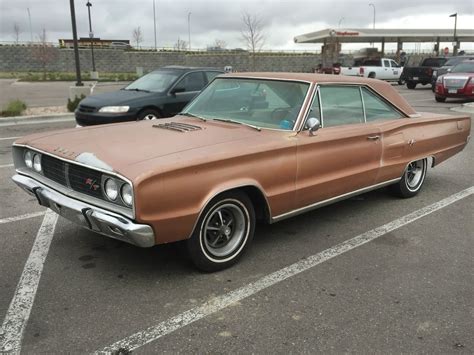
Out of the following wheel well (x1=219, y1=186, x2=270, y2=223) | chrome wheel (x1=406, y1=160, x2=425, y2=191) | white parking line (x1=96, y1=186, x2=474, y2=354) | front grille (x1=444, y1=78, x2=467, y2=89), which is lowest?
white parking line (x1=96, y1=186, x2=474, y2=354)

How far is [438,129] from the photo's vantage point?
5.90 metres

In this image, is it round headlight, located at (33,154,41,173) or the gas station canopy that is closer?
round headlight, located at (33,154,41,173)

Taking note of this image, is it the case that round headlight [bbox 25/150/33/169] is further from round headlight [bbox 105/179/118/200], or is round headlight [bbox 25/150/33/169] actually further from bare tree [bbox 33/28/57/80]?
bare tree [bbox 33/28/57/80]

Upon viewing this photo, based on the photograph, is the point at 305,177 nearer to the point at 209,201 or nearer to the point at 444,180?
the point at 209,201

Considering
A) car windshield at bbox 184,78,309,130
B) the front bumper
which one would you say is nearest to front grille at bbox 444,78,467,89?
the front bumper

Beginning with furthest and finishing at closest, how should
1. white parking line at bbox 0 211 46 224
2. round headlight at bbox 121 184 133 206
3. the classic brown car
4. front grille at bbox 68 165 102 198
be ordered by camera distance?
1. white parking line at bbox 0 211 46 224
2. front grille at bbox 68 165 102 198
3. the classic brown car
4. round headlight at bbox 121 184 133 206

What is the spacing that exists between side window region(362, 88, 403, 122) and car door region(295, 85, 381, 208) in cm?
12

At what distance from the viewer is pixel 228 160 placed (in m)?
3.57

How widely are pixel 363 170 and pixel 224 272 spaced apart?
1886mm

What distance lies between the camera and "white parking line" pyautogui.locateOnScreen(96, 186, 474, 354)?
287 cm

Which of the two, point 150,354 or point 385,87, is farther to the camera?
point 385,87

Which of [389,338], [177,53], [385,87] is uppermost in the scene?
[177,53]

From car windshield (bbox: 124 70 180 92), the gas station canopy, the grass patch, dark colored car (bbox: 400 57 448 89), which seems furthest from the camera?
the gas station canopy

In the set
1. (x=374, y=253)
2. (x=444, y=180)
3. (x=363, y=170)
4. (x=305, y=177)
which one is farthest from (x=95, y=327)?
(x=444, y=180)
